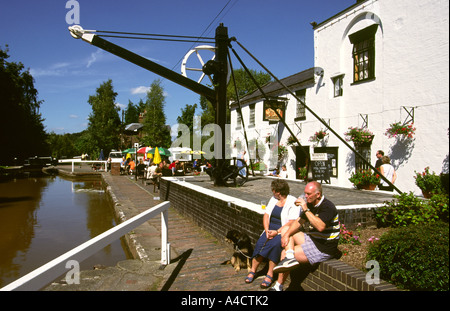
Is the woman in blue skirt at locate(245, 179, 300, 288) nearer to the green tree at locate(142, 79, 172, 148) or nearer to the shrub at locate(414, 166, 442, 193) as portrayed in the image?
the shrub at locate(414, 166, 442, 193)

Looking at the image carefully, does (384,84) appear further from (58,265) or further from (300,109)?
(58,265)

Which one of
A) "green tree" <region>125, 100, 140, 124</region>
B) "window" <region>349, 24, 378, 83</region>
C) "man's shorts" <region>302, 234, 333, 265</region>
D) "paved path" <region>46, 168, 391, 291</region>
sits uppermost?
"green tree" <region>125, 100, 140, 124</region>

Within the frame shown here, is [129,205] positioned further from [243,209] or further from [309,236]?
[309,236]

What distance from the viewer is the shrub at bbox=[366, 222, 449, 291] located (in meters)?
2.65

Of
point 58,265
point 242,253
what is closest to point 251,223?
point 242,253

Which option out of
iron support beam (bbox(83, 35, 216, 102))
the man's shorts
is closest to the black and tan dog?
the man's shorts

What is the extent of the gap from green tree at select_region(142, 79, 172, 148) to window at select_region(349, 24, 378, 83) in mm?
33228

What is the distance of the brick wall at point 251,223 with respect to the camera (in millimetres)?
3176

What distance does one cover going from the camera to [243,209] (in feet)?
17.8

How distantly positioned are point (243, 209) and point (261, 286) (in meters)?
1.53

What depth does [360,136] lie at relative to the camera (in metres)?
11.8

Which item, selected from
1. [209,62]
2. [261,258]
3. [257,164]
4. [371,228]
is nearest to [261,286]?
[261,258]

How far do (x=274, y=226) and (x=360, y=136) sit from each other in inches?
349
